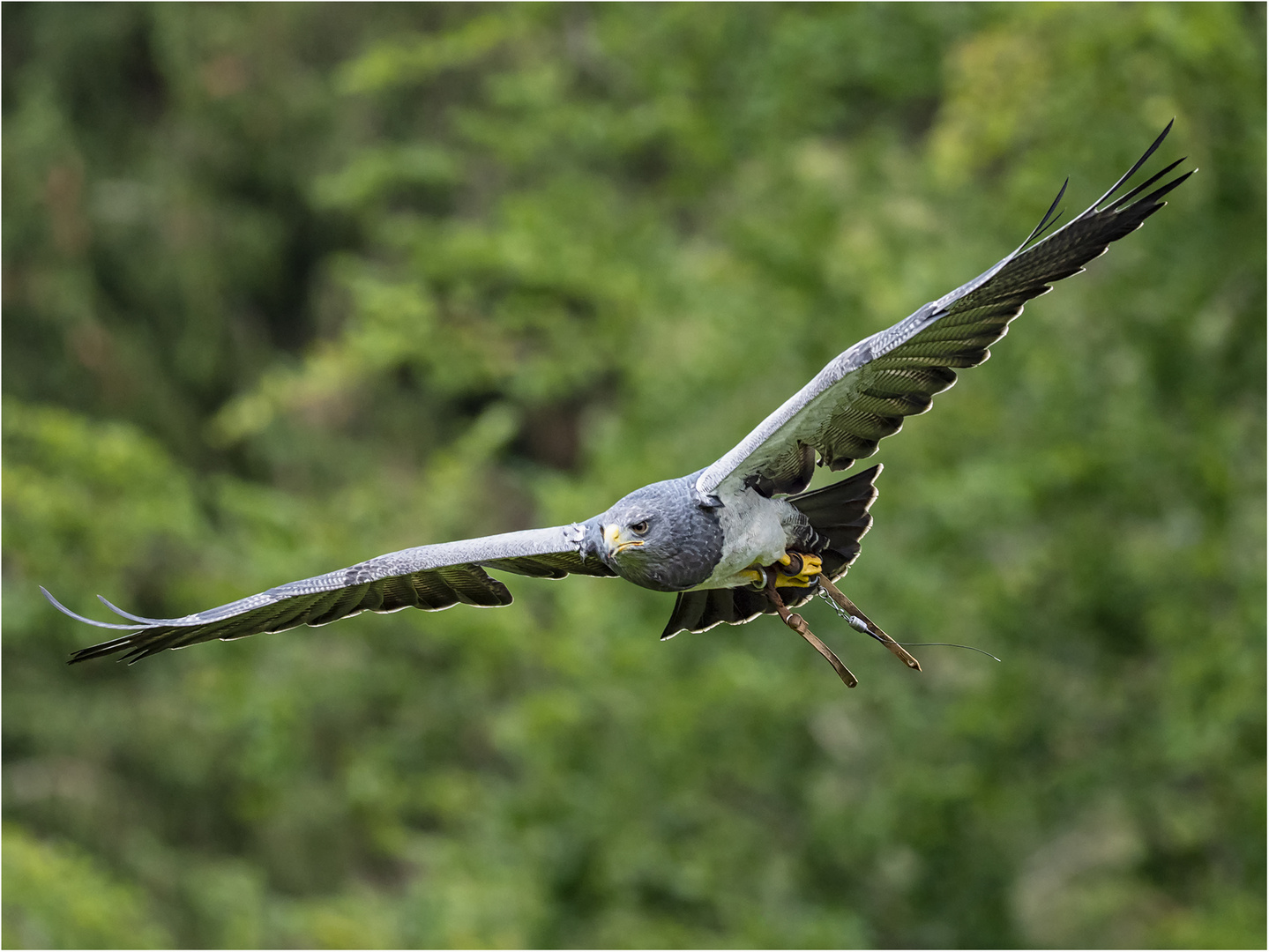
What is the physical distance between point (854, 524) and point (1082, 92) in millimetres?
5549

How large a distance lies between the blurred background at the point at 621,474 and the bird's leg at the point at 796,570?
4.84 m

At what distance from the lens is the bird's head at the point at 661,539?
10.3 ft

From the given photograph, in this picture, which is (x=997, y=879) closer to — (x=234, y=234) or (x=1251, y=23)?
(x=1251, y=23)

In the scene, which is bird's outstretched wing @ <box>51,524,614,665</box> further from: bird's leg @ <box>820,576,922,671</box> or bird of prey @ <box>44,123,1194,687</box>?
bird's leg @ <box>820,576,922,671</box>

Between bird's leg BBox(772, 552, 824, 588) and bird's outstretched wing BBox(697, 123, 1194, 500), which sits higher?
bird's outstretched wing BBox(697, 123, 1194, 500)

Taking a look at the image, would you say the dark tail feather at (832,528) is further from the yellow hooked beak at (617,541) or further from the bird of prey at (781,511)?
the yellow hooked beak at (617,541)

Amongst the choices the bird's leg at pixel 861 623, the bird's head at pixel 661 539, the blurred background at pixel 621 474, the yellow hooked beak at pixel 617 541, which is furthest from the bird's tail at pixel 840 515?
the blurred background at pixel 621 474

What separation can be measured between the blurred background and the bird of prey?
188 inches

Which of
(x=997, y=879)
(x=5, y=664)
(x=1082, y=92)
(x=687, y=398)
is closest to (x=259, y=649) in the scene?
(x=5, y=664)

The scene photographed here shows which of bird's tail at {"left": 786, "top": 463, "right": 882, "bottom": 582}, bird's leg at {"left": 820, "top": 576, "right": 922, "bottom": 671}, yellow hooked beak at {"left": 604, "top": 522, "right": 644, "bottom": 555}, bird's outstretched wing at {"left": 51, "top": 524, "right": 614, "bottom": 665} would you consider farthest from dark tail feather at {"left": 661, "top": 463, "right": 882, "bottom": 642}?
yellow hooked beak at {"left": 604, "top": 522, "right": 644, "bottom": 555}

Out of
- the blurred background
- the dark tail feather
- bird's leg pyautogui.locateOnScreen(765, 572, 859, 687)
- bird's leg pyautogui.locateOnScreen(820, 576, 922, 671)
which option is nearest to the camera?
bird's leg pyautogui.locateOnScreen(765, 572, 859, 687)

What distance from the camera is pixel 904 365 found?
3439mm

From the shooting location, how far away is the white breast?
326 centimetres

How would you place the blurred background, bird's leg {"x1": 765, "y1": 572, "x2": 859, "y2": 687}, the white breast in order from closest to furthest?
bird's leg {"x1": 765, "y1": 572, "x2": 859, "y2": 687}
the white breast
the blurred background
